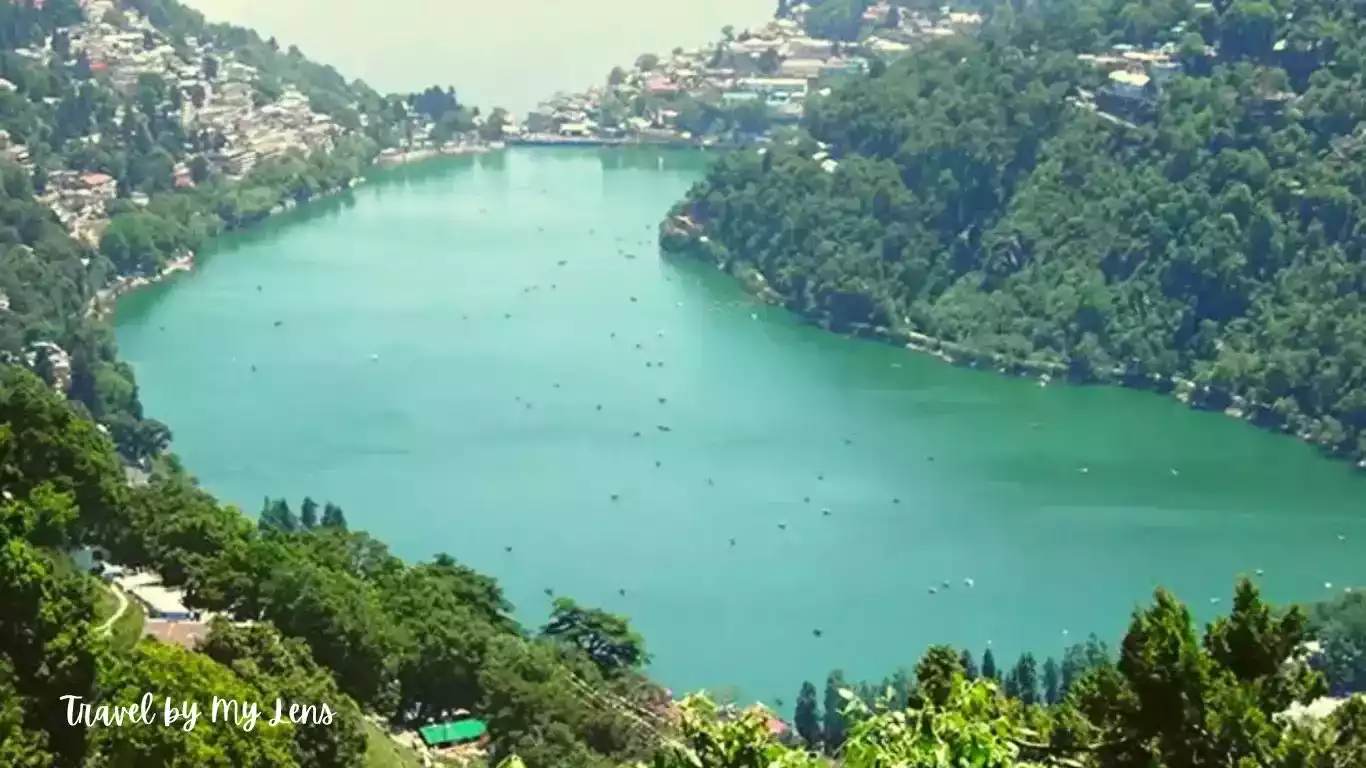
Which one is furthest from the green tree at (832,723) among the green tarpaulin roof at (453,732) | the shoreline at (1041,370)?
the shoreline at (1041,370)

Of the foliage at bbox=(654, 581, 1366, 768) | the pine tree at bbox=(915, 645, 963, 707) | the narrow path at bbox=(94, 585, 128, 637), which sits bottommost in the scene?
the narrow path at bbox=(94, 585, 128, 637)

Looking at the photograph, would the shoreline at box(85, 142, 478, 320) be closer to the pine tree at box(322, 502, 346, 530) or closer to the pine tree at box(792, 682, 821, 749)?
the pine tree at box(322, 502, 346, 530)

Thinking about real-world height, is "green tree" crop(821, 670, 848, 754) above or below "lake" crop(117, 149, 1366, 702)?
above

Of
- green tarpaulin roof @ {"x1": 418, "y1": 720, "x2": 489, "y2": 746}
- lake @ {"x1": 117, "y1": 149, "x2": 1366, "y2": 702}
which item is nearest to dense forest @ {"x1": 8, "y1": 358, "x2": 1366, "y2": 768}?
green tarpaulin roof @ {"x1": 418, "y1": 720, "x2": 489, "y2": 746}

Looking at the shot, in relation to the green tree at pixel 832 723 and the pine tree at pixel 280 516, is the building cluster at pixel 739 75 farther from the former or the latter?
the green tree at pixel 832 723

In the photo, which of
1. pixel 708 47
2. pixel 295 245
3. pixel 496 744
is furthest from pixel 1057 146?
pixel 496 744

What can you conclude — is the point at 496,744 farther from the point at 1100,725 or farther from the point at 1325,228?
the point at 1325,228
